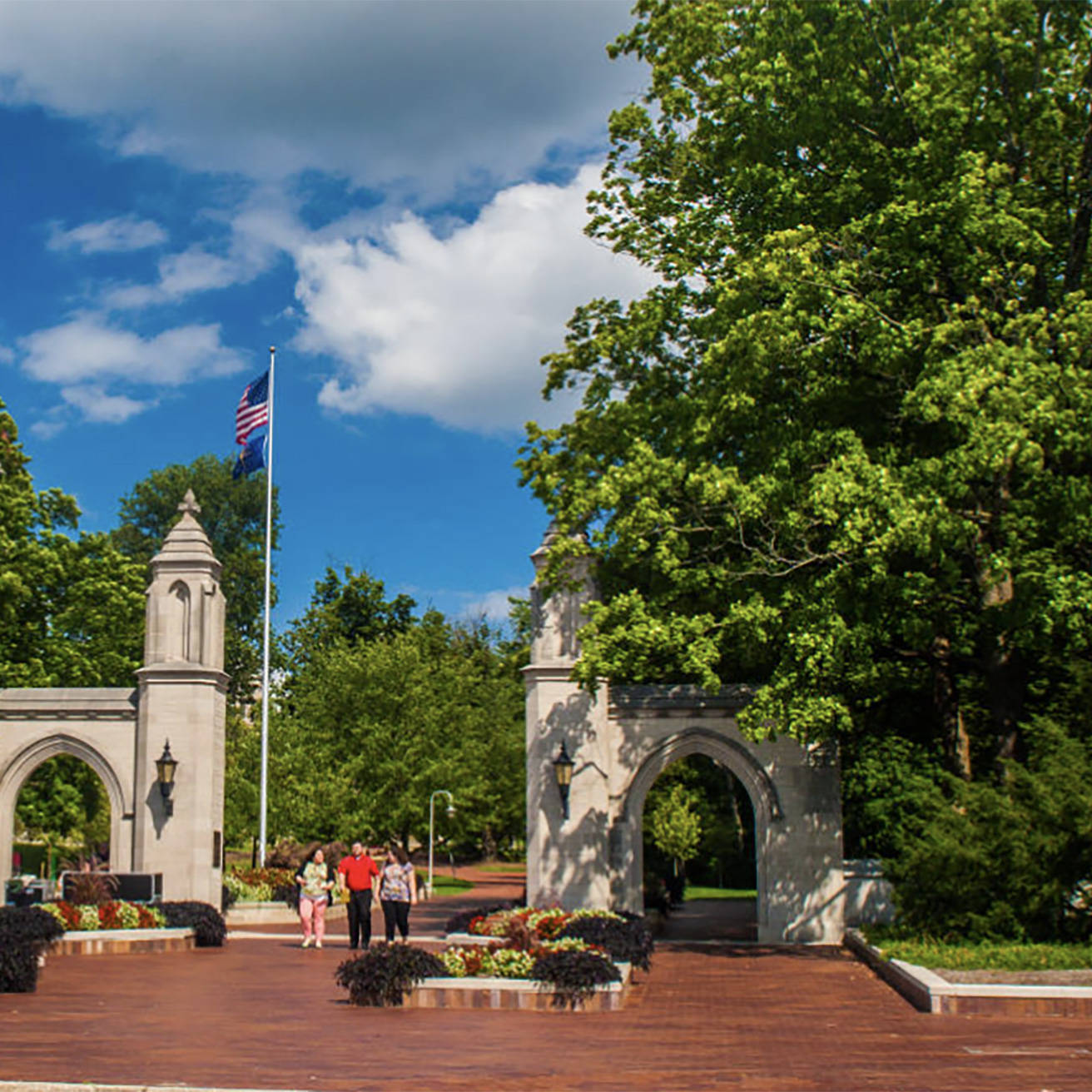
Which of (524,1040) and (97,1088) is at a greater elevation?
(97,1088)

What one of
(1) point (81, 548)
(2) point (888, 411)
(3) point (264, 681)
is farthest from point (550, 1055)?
(1) point (81, 548)

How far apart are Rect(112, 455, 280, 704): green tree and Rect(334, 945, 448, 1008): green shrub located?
192 ft

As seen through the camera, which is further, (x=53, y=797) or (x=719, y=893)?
(x=719, y=893)

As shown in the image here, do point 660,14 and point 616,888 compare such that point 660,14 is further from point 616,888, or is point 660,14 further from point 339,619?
point 339,619

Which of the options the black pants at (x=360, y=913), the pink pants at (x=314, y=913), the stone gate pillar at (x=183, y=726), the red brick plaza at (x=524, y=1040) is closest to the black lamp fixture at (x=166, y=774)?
the stone gate pillar at (x=183, y=726)

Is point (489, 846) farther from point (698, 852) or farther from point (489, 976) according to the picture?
point (489, 976)

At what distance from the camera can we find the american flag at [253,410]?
3353 cm

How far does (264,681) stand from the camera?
3306cm

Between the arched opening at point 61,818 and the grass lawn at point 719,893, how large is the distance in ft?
61.3

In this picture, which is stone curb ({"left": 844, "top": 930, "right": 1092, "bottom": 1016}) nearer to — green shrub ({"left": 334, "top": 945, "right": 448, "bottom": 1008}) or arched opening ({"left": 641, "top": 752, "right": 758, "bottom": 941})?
green shrub ({"left": 334, "top": 945, "right": 448, "bottom": 1008})

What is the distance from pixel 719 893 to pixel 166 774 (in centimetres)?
2446

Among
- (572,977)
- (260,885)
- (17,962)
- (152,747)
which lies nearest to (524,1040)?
(572,977)

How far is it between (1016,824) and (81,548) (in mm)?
28368

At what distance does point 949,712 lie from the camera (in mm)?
23688
